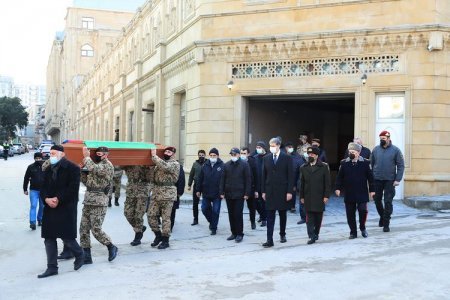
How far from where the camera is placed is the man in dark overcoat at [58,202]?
271 inches

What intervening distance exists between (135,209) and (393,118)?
8.50 m

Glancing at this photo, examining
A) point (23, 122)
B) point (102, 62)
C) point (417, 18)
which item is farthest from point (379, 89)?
point (23, 122)

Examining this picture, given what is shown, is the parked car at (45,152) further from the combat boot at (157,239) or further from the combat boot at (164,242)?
the combat boot at (164,242)

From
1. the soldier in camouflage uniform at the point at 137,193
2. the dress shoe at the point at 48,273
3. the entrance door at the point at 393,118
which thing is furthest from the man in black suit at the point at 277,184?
the entrance door at the point at 393,118

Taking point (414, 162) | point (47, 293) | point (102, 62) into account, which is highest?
point (102, 62)

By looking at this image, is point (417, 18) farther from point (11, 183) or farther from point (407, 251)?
point (11, 183)

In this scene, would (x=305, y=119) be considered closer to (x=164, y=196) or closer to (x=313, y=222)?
(x=313, y=222)

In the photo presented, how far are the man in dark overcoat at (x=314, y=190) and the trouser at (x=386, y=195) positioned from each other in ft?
5.37

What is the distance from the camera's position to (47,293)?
5.96 meters

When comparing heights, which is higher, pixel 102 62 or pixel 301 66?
pixel 102 62

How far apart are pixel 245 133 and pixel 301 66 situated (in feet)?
8.76

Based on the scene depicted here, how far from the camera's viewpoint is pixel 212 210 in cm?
1044

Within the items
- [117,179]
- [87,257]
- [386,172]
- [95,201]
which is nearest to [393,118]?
[386,172]

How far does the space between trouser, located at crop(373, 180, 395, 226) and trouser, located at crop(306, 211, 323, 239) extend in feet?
5.44
